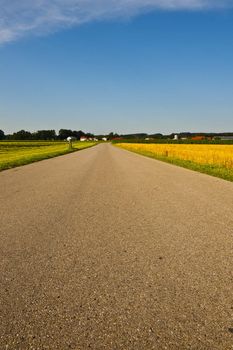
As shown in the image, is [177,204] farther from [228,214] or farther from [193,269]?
[193,269]

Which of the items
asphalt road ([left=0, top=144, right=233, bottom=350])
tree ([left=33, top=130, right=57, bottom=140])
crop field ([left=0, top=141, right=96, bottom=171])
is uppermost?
asphalt road ([left=0, top=144, right=233, bottom=350])

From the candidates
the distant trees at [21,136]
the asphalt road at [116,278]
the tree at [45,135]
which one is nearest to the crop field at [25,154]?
the asphalt road at [116,278]

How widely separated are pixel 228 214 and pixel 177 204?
4.90ft

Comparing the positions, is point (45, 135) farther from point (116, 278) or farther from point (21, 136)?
point (116, 278)

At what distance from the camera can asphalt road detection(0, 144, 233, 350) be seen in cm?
305

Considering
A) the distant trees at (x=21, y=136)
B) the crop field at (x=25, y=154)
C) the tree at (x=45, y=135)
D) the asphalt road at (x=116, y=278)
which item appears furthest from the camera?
the tree at (x=45, y=135)

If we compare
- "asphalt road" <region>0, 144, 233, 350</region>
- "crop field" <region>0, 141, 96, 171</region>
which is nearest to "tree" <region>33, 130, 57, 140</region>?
"crop field" <region>0, 141, 96, 171</region>

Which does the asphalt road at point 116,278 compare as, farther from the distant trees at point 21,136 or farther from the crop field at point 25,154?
the distant trees at point 21,136

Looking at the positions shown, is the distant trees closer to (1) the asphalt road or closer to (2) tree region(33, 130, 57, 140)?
(2) tree region(33, 130, 57, 140)

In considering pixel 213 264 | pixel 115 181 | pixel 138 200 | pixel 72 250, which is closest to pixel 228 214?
pixel 138 200

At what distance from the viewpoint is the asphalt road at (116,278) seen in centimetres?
305

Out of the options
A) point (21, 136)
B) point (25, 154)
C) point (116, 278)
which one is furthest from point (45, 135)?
point (116, 278)

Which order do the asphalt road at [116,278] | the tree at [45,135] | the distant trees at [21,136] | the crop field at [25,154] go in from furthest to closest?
the tree at [45,135]
the distant trees at [21,136]
the crop field at [25,154]
the asphalt road at [116,278]

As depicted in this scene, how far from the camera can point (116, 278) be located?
14.0ft
